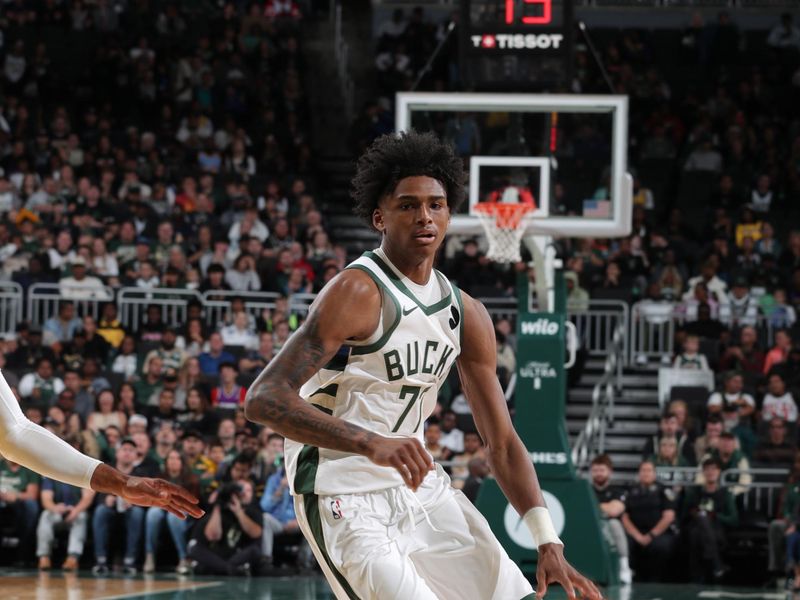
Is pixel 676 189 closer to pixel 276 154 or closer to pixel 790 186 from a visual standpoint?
pixel 790 186

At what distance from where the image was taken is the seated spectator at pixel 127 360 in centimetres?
1565

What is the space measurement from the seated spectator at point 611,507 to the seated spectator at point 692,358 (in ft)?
9.26

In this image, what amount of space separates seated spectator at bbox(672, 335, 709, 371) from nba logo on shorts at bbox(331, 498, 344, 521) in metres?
11.9

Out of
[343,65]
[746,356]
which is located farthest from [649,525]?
[343,65]

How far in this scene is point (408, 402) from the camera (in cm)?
459

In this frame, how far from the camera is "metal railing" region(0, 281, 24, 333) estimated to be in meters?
16.4

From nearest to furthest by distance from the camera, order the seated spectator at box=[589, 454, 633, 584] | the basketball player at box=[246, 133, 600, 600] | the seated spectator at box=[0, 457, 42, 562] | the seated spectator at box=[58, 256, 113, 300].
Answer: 1. the basketball player at box=[246, 133, 600, 600]
2. the seated spectator at box=[589, 454, 633, 584]
3. the seated spectator at box=[0, 457, 42, 562]
4. the seated spectator at box=[58, 256, 113, 300]

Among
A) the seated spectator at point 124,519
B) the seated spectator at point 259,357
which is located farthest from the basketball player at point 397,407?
the seated spectator at point 259,357

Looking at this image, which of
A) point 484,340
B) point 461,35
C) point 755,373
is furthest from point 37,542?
point 484,340

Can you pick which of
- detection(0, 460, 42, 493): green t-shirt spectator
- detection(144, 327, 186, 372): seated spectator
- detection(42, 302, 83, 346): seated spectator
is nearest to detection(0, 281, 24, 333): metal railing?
detection(42, 302, 83, 346): seated spectator

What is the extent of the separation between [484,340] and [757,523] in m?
9.36

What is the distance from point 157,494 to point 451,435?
9.93m

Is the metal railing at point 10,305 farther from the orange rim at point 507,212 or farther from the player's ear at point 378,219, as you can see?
the player's ear at point 378,219

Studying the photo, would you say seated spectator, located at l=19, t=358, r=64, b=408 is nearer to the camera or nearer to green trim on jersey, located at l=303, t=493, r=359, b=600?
the camera
